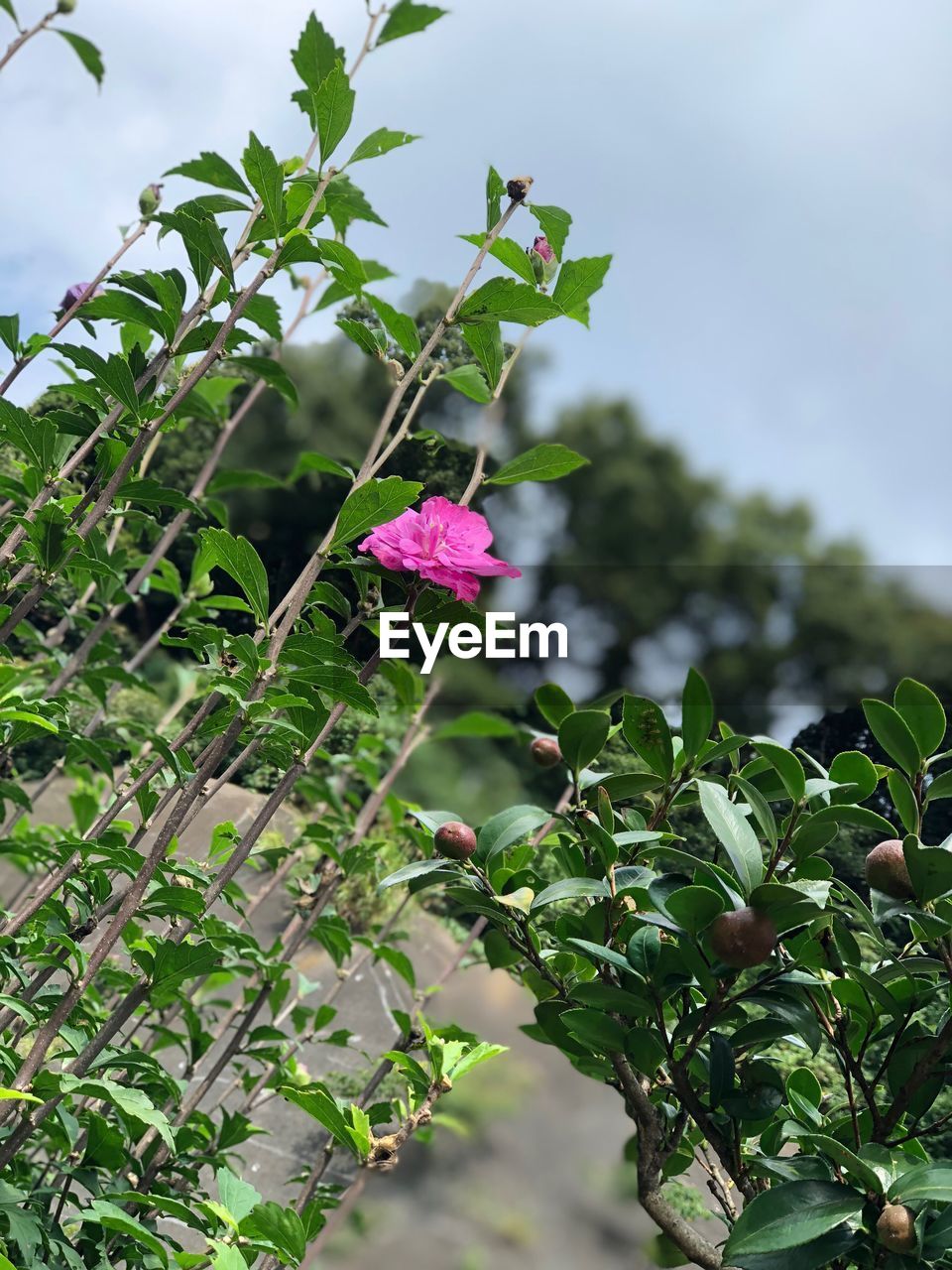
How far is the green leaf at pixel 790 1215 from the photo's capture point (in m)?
0.44

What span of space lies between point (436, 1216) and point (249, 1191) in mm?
722

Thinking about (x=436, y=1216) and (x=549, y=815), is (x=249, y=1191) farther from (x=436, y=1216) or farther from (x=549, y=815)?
(x=436, y=1216)

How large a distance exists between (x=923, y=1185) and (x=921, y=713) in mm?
214

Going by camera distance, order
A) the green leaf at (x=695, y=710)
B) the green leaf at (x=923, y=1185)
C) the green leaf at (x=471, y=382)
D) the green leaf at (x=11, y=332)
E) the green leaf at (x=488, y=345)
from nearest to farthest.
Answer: the green leaf at (x=923, y=1185), the green leaf at (x=695, y=710), the green leaf at (x=488, y=345), the green leaf at (x=471, y=382), the green leaf at (x=11, y=332)

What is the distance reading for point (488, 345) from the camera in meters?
0.77

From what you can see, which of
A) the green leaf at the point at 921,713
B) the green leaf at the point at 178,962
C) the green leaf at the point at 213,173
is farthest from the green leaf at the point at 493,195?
the green leaf at the point at 178,962

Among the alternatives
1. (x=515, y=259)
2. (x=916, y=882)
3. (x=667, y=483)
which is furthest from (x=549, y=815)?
(x=667, y=483)

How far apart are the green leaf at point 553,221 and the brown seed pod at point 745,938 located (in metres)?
0.54

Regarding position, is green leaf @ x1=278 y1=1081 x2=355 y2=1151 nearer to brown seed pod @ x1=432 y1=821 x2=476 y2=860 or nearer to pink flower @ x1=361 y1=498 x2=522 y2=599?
brown seed pod @ x1=432 y1=821 x2=476 y2=860

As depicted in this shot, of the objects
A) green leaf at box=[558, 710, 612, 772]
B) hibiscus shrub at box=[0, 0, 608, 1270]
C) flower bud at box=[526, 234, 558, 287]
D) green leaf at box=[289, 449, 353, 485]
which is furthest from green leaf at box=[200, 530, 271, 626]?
flower bud at box=[526, 234, 558, 287]

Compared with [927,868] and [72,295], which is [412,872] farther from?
[72,295]

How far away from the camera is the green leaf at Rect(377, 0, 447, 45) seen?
0.93 metres

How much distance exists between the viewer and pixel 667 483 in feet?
24.9

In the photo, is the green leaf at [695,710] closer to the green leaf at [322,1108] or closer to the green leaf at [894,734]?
the green leaf at [894,734]
